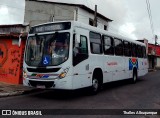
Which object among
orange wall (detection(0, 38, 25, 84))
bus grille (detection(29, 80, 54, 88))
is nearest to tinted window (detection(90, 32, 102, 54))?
bus grille (detection(29, 80, 54, 88))

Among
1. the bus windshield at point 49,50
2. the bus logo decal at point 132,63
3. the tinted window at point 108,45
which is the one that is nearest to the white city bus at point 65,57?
the bus windshield at point 49,50

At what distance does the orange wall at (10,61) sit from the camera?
1459 centimetres

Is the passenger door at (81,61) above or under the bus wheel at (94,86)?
above

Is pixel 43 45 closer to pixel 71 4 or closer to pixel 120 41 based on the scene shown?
pixel 120 41

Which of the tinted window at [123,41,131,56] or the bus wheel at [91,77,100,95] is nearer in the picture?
the bus wheel at [91,77,100,95]

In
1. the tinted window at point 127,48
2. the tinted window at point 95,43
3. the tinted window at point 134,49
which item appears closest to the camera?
the tinted window at point 95,43

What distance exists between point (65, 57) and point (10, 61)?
21.1 feet

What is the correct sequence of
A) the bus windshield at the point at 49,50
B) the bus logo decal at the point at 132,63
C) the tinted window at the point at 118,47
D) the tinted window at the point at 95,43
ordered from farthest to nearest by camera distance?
the bus logo decal at the point at 132,63
the tinted window at the point at 118,47
the tinted window at the point at 95,43
the bus windshield at the point at 49,50

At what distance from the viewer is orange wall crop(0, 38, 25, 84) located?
575 inches

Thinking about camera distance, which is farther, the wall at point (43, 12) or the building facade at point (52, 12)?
the wall at point (43, 12)

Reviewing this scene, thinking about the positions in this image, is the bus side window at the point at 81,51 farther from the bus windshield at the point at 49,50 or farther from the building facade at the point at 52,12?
the building facade at the point at 52,12

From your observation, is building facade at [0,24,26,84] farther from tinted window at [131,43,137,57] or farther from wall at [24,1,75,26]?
wall at [24,1,75,26]

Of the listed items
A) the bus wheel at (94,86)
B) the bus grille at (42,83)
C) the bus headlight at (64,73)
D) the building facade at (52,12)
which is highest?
the building facade at (52,12)

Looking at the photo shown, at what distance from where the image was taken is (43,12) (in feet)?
103
